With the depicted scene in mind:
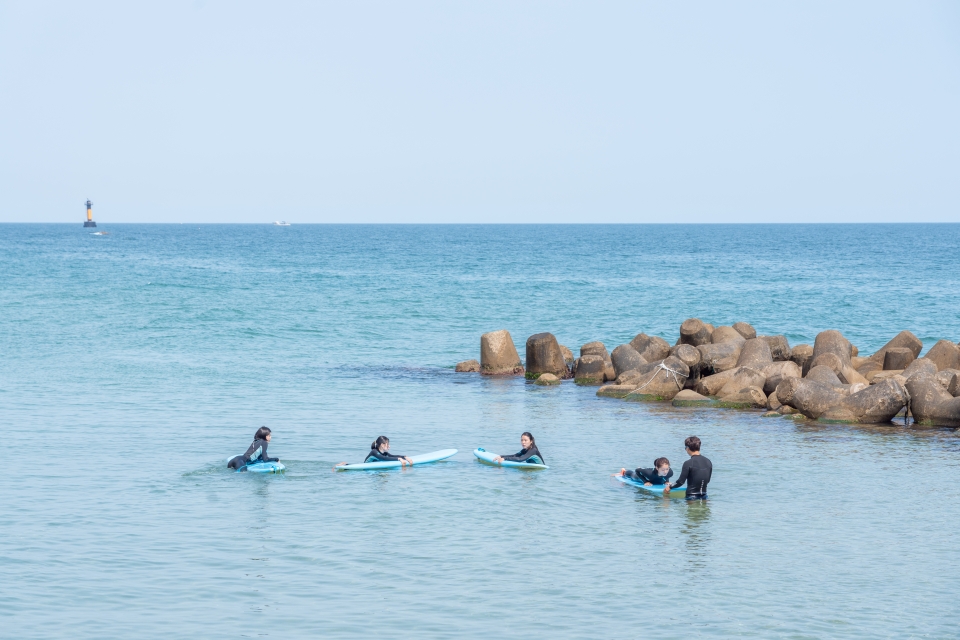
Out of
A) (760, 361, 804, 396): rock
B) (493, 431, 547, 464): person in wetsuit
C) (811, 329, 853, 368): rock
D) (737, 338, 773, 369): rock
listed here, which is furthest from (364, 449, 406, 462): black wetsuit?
(811, 329, 853, 368): rock

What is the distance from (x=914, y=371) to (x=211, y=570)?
20832mm

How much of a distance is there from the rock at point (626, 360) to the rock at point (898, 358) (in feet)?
23.9

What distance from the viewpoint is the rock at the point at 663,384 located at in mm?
29188

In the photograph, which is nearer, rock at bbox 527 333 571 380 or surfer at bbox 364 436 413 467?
surfer at bbox 364 436 413 467

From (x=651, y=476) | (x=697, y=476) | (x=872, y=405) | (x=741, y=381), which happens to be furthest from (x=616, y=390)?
(x=697, y=476)

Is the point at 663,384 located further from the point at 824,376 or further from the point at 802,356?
the point at 802,356

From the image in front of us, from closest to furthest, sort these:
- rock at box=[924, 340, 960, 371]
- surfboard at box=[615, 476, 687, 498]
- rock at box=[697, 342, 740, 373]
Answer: surfboard at box=[615, 476, 687, 498] < rock at box=[924, 340, 960, 371] < rock at box=[697, 342, 740, 373]

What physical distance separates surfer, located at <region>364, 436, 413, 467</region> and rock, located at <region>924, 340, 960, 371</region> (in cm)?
1776

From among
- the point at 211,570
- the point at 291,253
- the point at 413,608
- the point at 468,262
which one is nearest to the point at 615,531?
the point at 413,608

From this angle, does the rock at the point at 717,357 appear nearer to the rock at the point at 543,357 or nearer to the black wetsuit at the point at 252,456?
Answer: the rock at the point at 543,357

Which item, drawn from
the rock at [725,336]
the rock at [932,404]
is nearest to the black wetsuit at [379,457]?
the rock at [932,404]

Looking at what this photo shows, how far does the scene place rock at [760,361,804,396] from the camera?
28047 mm

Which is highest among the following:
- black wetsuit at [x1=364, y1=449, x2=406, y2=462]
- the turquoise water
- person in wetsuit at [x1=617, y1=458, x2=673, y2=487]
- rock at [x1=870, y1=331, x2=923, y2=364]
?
rock at [x1=870, y1=331, x2=923, y2=364]

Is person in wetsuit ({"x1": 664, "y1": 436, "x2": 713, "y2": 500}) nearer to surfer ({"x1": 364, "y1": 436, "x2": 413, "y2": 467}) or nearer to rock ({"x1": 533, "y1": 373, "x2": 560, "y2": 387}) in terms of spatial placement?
surfer ({"x1": 364, "y1": 436, "x2": 413, "y2": 467})
